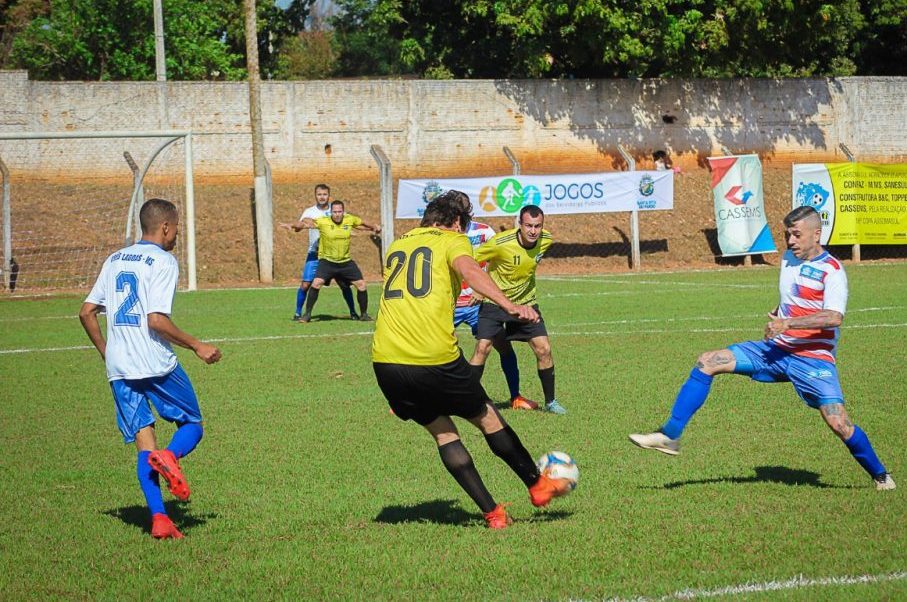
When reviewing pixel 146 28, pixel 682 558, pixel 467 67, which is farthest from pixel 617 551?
pixel 146 28

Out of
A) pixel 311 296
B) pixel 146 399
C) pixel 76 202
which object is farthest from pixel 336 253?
pixel 146 399

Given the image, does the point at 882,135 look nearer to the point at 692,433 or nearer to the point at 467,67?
the point at 467,67

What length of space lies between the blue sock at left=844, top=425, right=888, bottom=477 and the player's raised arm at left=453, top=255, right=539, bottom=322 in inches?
89.0

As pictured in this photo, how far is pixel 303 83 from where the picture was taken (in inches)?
1267

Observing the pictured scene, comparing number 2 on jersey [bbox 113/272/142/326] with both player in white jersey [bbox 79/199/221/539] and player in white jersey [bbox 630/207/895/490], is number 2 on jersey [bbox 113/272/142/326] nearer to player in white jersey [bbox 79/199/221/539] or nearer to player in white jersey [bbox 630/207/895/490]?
player in white jersey [bbox 79/199/221/539]

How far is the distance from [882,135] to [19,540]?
115 ft

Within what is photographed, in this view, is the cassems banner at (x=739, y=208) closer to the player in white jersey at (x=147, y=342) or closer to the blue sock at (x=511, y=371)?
the blue sock at (x=511, y=371)

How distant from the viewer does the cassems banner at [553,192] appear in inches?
1108

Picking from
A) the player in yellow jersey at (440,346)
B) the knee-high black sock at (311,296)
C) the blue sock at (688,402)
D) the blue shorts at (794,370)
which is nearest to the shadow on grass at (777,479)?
the blue sock at (688,402)

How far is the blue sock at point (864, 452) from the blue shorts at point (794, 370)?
242mm

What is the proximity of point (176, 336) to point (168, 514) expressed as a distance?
1.37m

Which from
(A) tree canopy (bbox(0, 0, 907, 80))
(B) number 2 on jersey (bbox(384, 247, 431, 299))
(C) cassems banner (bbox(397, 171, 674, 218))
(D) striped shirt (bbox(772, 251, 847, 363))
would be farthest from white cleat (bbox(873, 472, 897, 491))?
(A) tree canopy (bbox(0, 0, 907, 80))

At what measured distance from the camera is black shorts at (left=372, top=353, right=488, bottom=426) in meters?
6.39

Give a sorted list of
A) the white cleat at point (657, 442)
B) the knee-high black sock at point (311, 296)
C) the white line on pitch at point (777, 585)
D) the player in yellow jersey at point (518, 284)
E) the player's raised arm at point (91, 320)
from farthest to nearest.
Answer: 1. the knee-high black sock at point (311, 296)
2. the player in yellow jersey at point (518, 284)
3. the white cleat at point (657, 442)
4. the player's raised arm at point (91, 320)
5. the white line on pitch at point (777, 585)
